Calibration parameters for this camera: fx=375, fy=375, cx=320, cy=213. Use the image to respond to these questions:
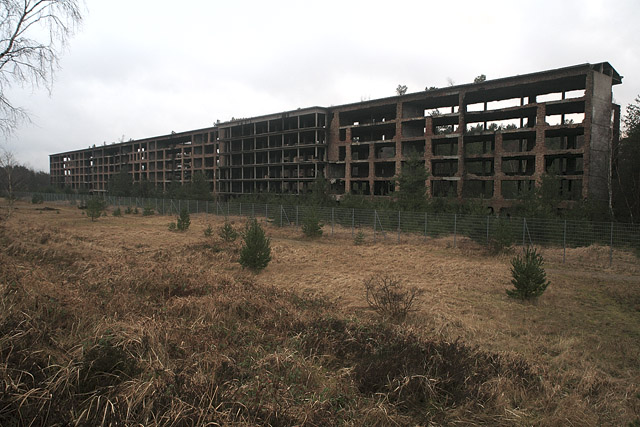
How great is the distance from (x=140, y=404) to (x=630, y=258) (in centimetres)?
2114

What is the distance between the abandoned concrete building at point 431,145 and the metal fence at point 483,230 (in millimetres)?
12441

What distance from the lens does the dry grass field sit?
142 inches

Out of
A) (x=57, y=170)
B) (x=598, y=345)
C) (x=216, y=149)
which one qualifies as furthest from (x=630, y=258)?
(x=57, y=170)

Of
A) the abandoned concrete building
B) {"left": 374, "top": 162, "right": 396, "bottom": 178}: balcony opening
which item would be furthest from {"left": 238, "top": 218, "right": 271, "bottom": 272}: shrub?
{"left": 374, "top": 162, "right": 396, "bottom": 178}: balcony opening

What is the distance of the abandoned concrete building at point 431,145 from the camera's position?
33188 mm

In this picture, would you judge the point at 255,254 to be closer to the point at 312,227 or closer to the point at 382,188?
the point at 312,227

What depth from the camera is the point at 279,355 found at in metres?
5.04

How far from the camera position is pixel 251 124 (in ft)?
210

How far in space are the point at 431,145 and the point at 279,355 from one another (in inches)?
1610

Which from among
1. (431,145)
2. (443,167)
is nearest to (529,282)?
(431,145)

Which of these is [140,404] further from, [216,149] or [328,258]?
[216,149]

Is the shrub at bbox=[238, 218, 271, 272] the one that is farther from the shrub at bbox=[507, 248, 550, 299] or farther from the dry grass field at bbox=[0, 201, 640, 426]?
the shrub at bbox=[507, 248, 550, 299]

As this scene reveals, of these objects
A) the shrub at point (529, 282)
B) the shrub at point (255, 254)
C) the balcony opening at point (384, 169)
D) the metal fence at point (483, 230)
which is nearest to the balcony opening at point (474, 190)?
the balcony opening at point (384, 169)

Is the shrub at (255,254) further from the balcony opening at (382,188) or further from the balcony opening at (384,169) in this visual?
the balcony opening at (384,169)
